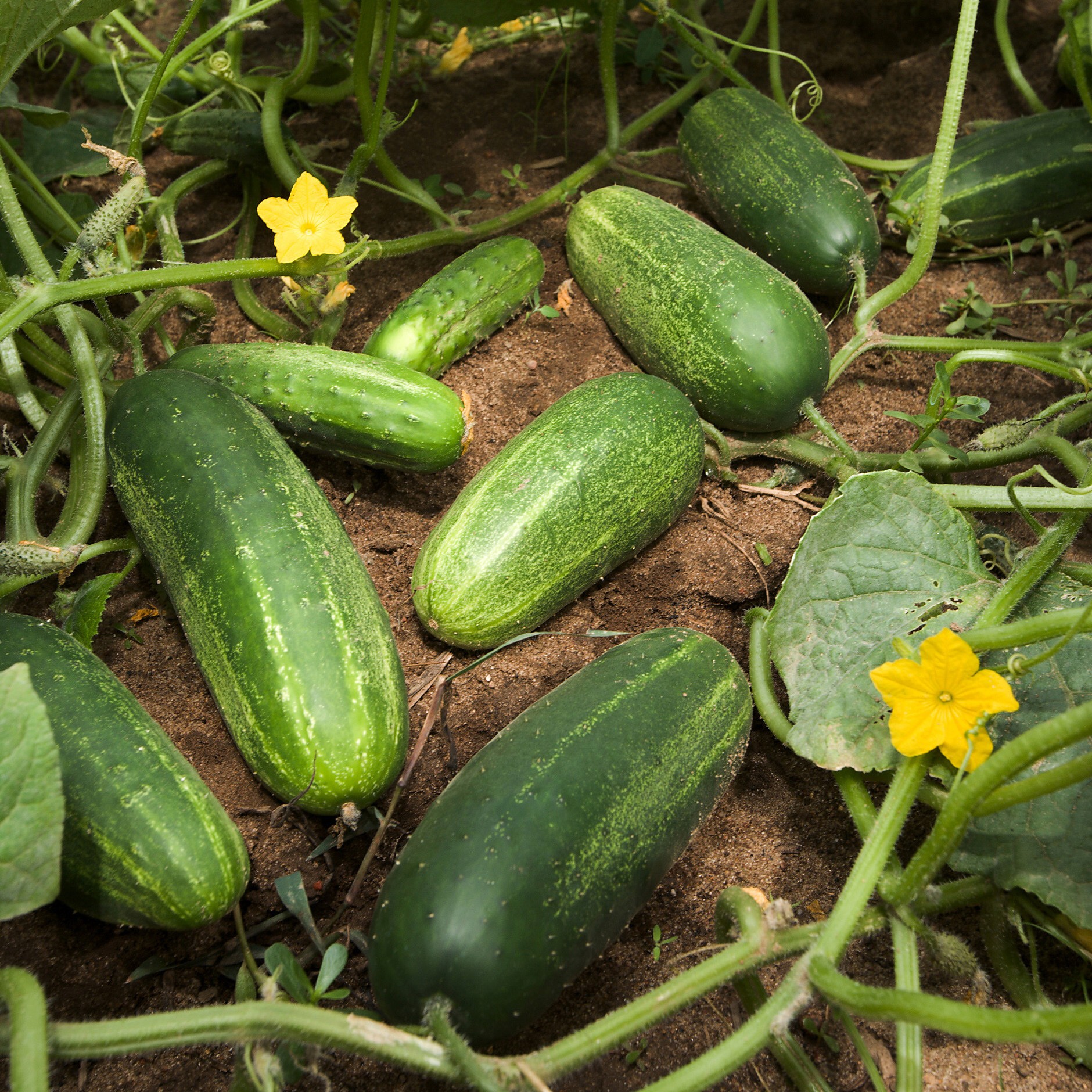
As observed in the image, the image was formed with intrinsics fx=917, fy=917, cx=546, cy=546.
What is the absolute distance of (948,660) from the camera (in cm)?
148

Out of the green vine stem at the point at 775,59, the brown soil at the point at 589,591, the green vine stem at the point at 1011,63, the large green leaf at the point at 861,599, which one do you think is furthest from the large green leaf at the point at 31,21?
the green vine stem at the point at 1011,63

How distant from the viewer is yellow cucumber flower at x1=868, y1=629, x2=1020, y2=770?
1.47 m

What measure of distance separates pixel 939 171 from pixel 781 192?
51 centimetres

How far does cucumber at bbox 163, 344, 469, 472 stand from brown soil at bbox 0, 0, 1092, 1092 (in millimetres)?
175

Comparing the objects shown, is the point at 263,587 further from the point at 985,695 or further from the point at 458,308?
the point at 985,695

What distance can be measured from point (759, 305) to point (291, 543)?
4.28 ft

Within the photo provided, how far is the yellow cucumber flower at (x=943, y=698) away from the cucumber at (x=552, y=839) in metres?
0.39

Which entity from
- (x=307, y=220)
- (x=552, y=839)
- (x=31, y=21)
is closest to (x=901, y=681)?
(x=552, y=839)

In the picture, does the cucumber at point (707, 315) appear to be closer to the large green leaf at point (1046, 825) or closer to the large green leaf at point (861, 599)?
the large green leaf at point (861, 599)

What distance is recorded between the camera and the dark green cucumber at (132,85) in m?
2.90

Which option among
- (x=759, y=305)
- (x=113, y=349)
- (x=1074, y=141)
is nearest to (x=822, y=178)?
(x=759, y=305)

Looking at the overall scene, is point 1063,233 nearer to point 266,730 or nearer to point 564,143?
point 564,143

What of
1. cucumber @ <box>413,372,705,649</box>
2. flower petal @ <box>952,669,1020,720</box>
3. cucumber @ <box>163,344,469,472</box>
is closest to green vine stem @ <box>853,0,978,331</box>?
cucumber @ <box>413,372,705,649</box>

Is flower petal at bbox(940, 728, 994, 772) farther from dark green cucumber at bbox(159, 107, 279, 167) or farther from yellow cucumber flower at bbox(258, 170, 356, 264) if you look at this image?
dark green cucumber at bbox(159, 107, 279, 167)
